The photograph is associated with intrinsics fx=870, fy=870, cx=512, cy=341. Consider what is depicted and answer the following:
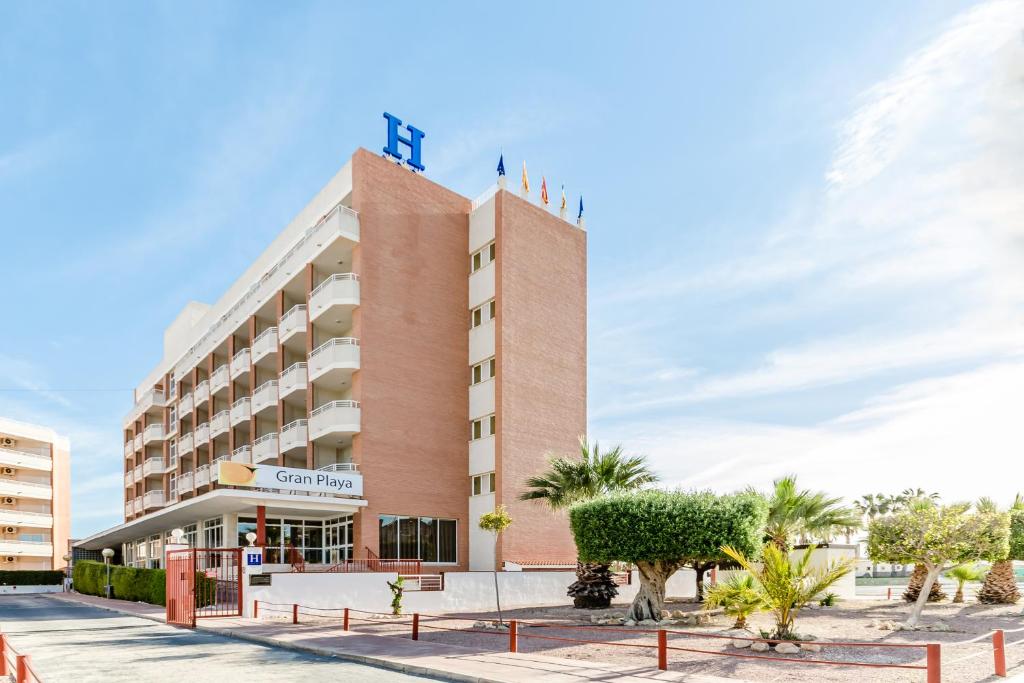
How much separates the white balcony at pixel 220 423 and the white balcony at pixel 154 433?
1590 cm

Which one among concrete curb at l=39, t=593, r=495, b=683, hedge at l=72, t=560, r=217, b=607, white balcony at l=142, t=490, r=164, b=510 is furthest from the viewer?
white balcony at l=142, t=490, r=164, b=510

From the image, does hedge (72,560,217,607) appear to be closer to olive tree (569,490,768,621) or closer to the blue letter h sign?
olive tree (569,490,768,621)

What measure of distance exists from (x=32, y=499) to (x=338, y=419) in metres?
67.5

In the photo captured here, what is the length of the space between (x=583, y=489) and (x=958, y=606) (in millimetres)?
13847

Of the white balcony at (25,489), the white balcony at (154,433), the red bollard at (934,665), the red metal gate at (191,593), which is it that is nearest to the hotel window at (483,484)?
the red metal gate at (191,593)

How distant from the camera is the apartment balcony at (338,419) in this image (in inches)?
1543

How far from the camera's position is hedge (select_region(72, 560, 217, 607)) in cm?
3250

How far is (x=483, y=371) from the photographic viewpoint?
44.2m

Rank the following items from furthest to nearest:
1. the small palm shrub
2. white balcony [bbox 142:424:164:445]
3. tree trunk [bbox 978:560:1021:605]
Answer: white balcony [bbox 142:424:164:445], tree trunk [bbox 978:560:1021:605], the small palm shrub

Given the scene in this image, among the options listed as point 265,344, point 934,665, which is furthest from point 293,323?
point 934,665

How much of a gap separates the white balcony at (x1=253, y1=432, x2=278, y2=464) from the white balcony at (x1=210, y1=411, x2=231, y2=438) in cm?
621

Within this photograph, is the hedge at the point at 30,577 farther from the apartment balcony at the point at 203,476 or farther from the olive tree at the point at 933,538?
the olive tree at the point at 933,538

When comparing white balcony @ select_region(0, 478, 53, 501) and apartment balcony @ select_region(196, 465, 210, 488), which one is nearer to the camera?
apartment balcony @ select_region(196, 465, 210, 488)

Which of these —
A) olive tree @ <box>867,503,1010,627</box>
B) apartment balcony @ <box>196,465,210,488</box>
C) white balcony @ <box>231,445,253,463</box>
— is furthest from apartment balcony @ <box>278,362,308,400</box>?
olive tree @ <box>867,503,1010,627</box>
